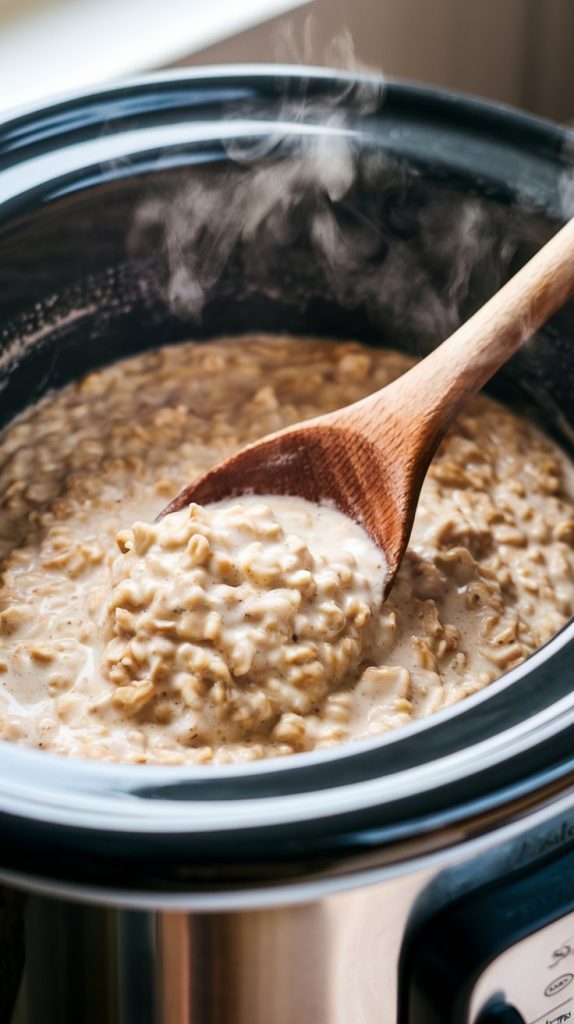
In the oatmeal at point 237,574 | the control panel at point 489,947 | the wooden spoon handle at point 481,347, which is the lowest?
the oatmeal at point 237,574

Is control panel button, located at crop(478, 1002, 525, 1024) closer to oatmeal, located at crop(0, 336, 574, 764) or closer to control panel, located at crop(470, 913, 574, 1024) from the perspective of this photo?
control panel, located at crop(470, 913, 574, 1024)

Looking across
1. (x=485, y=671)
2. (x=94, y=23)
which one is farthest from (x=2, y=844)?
(x=94, y=23)

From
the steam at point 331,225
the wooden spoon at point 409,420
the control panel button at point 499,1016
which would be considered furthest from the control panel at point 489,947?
the steam at point 331,225

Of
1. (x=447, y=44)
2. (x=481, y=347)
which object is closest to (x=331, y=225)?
(x=481, y=347)

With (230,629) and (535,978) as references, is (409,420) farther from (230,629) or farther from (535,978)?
(535,978)

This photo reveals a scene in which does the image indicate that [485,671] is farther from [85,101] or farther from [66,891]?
[85,101]

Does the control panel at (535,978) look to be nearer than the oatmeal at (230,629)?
Yes

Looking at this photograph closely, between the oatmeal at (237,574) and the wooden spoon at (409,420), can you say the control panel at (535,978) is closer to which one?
the oatmeal at (237,574)

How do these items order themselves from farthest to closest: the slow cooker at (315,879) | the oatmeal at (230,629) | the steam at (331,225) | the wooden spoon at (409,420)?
the steam at (331,225) → the wooden spoon at (409,420) → the oatmeal at (230,629) → the slow cooker at (315,879)
